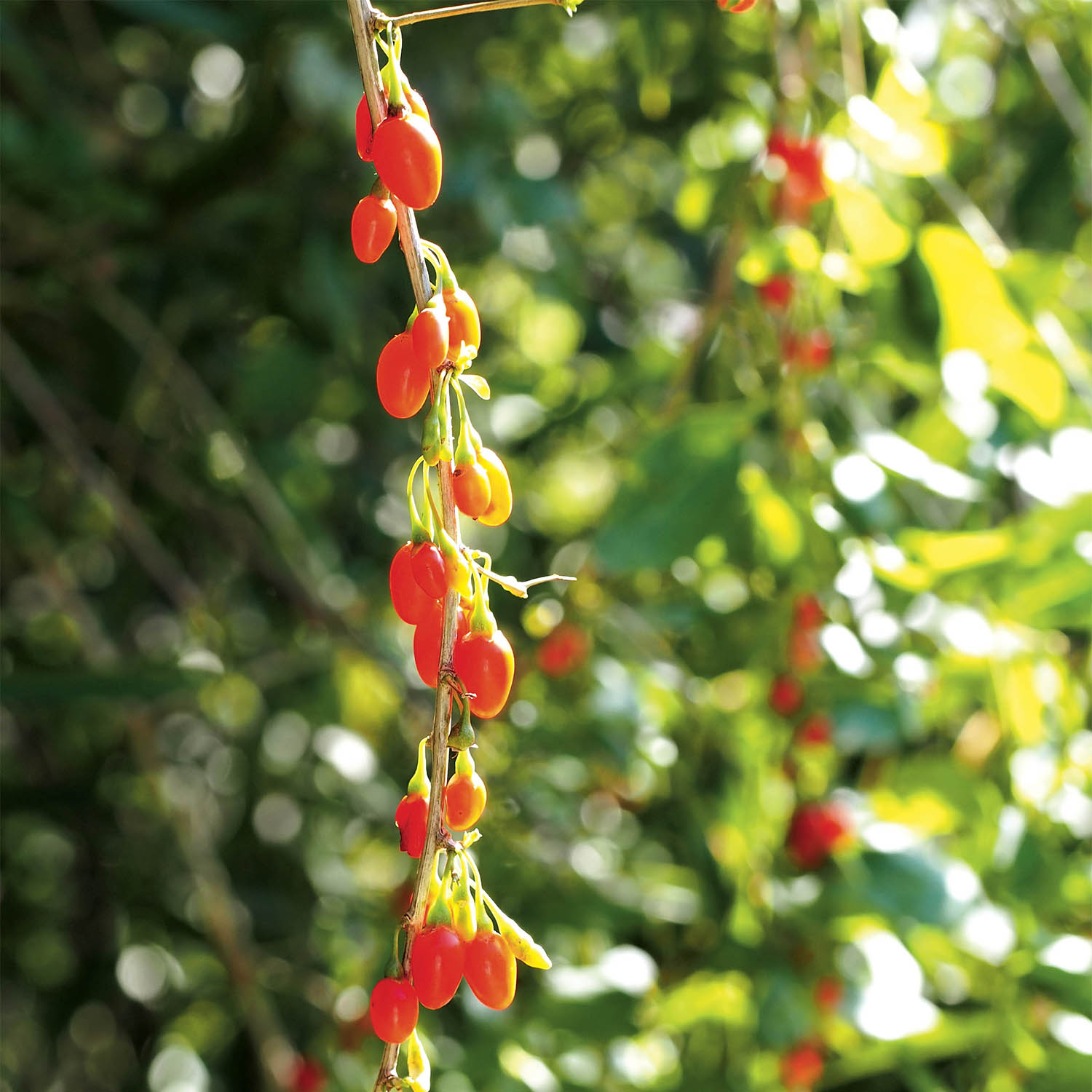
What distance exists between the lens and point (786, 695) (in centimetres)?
89

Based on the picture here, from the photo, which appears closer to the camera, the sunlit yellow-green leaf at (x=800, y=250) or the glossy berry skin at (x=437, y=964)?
the glossy berry skin at (x=437, y=964)

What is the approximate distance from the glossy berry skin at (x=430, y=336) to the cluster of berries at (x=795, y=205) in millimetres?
528

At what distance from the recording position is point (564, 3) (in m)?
0.35

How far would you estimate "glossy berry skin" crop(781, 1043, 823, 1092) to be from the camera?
2.91ft

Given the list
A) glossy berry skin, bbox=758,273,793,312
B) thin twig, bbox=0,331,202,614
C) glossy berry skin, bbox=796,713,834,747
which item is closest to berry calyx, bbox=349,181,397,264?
glossy berry skin, bbox=758,273,793,312

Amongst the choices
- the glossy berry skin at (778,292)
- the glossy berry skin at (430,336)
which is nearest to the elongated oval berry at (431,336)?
the glossy berry skin at (430,336)

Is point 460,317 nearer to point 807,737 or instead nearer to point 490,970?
point 490,970

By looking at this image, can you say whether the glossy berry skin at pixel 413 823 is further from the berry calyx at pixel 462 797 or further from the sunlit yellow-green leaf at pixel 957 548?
the sunlit yellow-green leaf at pixel 957 548

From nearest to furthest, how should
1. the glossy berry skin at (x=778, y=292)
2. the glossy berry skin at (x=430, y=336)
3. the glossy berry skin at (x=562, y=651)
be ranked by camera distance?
the glossy berry skin at (x=430, y=336)
the glossy berry skin at (x=778, y=292)
the glossy berry skin at (x=562, y=651)

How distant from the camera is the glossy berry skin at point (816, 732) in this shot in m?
0.94

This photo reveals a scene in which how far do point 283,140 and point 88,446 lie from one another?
1.29 feet

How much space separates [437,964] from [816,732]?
0.63 m

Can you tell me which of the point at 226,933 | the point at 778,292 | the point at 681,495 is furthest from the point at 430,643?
the point at 226,933

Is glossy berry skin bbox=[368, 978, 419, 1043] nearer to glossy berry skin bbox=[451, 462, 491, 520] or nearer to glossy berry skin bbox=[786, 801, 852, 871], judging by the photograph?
glossy berry skin bbox=[451, 462, 491, 520]
